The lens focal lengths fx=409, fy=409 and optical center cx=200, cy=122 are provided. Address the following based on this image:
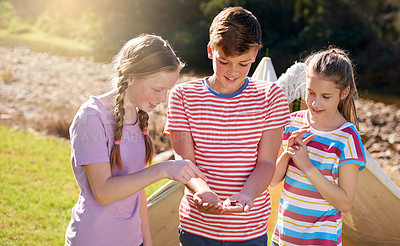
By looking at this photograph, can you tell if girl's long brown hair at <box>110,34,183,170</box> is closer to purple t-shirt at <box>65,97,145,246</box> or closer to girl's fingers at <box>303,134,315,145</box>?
purple t-shirt at <box>65,97,145,246</box>

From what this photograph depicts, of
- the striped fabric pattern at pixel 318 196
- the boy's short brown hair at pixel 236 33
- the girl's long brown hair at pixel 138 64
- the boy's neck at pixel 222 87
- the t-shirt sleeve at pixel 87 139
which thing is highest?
the boy's short brown hair at pixel 236 33

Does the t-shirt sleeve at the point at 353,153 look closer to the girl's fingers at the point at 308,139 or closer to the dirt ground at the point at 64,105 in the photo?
the girl's fingers at the point at 308,139

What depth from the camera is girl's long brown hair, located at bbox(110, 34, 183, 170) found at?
1870mm

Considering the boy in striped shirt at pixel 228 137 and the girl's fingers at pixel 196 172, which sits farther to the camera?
the boy in striped shirt at pixel 228 137

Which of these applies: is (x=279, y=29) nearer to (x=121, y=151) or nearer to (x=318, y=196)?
(x=318, y=196)

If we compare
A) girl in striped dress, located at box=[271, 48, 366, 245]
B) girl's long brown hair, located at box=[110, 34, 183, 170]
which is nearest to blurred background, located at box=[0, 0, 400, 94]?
girl in striped dress, located at box=[271, 48, 366, 245]

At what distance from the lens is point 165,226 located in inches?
132

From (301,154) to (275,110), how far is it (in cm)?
32

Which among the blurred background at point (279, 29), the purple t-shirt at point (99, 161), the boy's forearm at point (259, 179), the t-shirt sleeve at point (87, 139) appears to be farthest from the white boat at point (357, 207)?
the blurred background at point (279, 29)

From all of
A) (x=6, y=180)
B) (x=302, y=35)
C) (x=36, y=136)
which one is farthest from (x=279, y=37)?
(x=6, y=180)

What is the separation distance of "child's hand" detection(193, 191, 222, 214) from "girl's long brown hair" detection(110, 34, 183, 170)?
1.30ft

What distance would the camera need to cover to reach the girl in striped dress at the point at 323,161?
2072 millimetres

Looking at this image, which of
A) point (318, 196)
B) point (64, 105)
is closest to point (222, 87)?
point (318, 196)

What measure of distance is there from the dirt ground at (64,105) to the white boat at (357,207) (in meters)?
3.16
